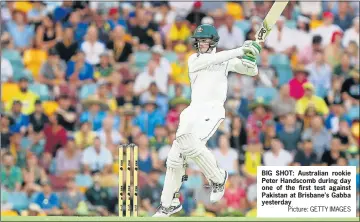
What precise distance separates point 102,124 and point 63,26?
1879 millimetres

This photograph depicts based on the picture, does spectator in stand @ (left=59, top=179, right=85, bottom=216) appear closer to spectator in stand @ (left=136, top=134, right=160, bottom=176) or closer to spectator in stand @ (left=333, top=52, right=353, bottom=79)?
spectator in stand @ (left=136, top=134, right=160, bottom=176)

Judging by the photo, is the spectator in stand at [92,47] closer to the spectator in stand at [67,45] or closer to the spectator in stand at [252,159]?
the spectator in stand at [67,45]

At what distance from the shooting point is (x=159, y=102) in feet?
58.6

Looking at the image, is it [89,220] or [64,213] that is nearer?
[89,220]

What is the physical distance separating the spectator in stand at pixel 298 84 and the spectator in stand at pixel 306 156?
965 mm

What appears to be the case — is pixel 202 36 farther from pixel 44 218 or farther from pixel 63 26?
pixel 63 26

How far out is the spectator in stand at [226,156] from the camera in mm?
16984

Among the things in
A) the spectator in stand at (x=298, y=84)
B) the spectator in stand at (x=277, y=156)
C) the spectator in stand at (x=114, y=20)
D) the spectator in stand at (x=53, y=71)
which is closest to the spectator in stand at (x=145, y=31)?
the spectator in stand at (x=114, y=20)

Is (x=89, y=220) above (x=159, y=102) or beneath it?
beneath

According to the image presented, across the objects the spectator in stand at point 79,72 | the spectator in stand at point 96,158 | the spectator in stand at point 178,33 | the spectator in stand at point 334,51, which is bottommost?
the spectator in stand at point 96,158

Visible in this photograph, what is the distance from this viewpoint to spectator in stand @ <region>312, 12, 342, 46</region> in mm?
18672

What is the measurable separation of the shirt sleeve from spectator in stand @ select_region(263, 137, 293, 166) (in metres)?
4.24

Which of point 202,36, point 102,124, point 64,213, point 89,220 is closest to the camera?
point 89,220

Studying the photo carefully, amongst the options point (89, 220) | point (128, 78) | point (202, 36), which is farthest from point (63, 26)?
point (89, 220)
